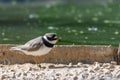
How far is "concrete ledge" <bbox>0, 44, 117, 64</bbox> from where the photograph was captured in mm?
10523

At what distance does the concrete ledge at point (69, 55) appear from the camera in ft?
34.5

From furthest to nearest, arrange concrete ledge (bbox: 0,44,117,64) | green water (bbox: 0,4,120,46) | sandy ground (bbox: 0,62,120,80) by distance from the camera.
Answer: green water (bbox: 0,4,120,46) → concrete ledge (bbox: 0,44,117,64) → sandy ground (bbox: 0,62,120,80)

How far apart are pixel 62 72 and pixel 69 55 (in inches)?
43.5

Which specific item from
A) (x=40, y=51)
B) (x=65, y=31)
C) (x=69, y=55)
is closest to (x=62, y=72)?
(x=40, y=51)

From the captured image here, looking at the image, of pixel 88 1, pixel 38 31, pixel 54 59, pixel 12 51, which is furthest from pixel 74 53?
pixel 88 1

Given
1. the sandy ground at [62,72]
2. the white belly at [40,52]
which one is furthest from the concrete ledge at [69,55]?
the white belly at [40,52]

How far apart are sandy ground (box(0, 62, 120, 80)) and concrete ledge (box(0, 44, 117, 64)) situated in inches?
14.7

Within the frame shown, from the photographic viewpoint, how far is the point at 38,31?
52.2 ft

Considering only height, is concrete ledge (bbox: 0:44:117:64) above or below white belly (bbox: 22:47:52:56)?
below

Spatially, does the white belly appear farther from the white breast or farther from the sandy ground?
the sandy ground

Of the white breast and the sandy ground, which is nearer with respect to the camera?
the sandy ground

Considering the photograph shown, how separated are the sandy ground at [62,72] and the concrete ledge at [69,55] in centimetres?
37

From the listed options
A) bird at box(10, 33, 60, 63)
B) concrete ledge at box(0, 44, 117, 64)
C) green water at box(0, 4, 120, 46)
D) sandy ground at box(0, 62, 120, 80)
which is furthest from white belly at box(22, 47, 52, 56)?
green water at box(0, 4, 120, 46)

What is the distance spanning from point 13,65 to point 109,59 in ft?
4.99
